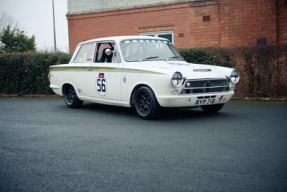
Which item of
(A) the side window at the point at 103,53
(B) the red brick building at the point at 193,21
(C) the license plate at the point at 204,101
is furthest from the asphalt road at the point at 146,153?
(B) the red brick building at the point at 193,21

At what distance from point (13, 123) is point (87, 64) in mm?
2219

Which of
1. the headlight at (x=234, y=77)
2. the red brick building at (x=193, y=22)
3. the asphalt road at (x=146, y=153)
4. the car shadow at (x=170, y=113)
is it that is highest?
the red brick building at (x=193, y=22)

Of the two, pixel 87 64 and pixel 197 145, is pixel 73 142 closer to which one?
pixel 197 145

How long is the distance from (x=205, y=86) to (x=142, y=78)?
3.92ft

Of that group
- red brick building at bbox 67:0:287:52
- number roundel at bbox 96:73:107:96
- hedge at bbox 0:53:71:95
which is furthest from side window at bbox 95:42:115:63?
red brick building at bbox 67:0:287:52

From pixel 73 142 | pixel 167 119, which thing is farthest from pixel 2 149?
pixel 167 119

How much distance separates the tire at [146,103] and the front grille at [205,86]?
58cm

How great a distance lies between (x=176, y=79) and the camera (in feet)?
20.0

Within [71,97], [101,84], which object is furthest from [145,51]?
[71,97]

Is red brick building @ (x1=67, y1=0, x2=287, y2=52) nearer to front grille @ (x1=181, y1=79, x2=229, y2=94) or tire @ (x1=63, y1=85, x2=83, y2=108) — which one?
front grille @ (x1=181, y1=79, x2=229, y2=94)

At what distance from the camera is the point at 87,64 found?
8.05 metres

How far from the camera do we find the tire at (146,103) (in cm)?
633

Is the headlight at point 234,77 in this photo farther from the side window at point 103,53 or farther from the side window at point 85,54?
the side window at point 85,54

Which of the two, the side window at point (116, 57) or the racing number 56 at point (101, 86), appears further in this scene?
the racing number 56 at point (101, 86)
